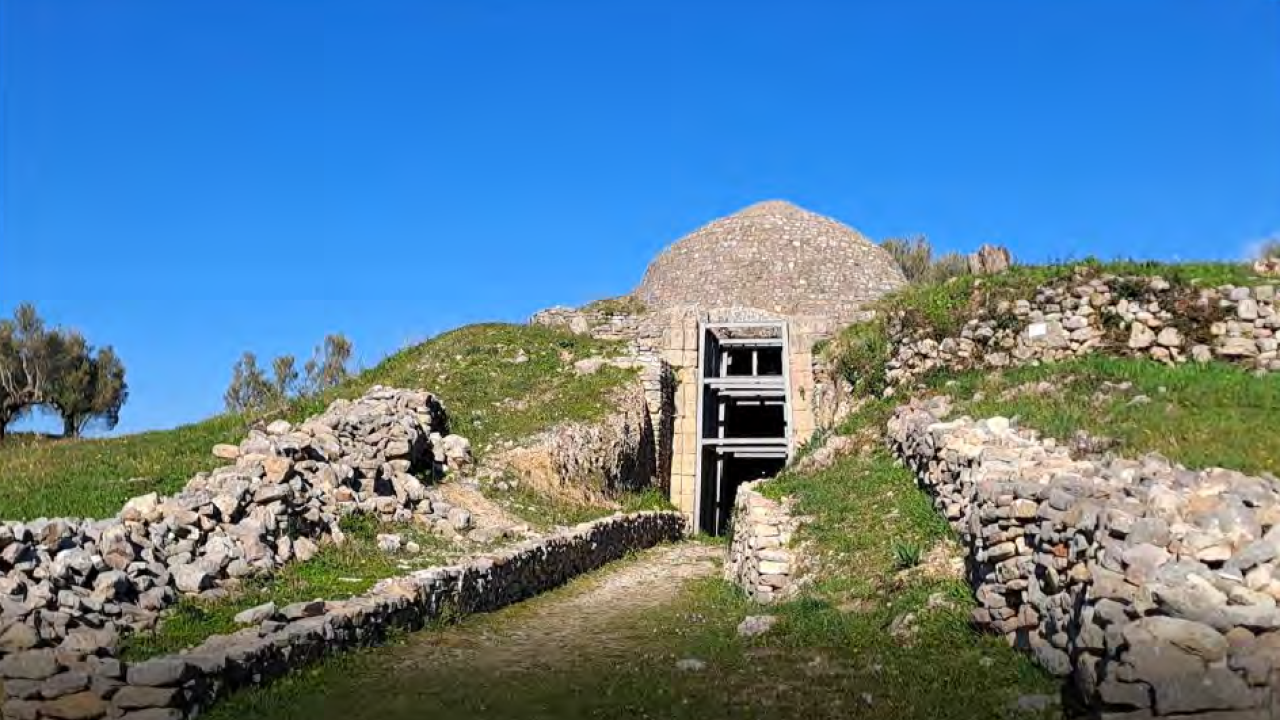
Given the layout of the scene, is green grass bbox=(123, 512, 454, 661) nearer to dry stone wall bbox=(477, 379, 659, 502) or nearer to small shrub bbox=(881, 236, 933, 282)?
dry stone wall bbox=(477, 379, 659, 502)

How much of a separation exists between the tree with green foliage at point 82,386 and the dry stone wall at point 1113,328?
3318 centimetres

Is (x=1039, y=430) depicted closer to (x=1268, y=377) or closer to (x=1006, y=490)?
(x=1006, y=490)

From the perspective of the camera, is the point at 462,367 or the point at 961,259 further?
the point at 961,259

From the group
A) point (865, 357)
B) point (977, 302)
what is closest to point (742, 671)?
point (977, 302)

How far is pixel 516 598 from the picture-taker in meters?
13.6

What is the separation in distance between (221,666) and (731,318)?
20.7 metres

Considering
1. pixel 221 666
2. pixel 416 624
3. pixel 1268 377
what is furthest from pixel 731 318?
pixel 221 666

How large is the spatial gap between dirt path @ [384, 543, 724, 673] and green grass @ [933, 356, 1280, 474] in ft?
18.4

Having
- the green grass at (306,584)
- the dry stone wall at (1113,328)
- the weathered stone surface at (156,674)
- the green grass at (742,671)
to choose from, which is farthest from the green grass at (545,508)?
the weathered stone surface at (156,674)

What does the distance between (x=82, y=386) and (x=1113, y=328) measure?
37.7 m

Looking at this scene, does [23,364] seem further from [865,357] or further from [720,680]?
[720,680]

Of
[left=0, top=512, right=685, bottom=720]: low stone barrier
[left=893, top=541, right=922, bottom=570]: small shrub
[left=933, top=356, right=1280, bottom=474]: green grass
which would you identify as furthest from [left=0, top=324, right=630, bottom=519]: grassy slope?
[left=933, top=356, right=1280, bottom=474]: green grass

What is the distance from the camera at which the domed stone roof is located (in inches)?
1111

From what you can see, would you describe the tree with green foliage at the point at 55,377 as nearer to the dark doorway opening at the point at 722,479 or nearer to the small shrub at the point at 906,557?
the dark doorway opening at the point at 722,479
